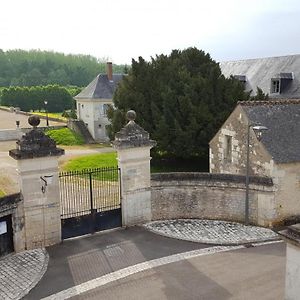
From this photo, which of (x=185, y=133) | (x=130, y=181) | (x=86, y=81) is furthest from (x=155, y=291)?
(x=86, y=81)

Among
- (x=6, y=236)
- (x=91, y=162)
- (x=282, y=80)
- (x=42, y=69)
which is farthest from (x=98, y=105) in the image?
(x=42, y=69)

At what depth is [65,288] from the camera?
972 cm

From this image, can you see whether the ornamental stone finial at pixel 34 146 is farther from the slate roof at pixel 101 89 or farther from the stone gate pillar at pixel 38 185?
the slate roof at pixel 101 89

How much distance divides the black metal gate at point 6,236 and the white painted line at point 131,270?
275 centimetres

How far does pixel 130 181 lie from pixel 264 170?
4.82 metres

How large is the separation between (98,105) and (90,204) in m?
26.4

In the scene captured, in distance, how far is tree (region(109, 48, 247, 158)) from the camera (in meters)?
22.5

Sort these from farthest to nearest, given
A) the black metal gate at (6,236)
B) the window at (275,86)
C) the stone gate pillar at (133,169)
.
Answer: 1. the window at (275,86)
2. the stone gate pillar at (133,169)
3. the black metal gate at (6,236)

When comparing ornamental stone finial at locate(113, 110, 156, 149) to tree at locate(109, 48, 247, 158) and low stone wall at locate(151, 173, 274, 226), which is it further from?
tree at locate(109, 48, 247, 158)

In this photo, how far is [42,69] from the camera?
332 ft

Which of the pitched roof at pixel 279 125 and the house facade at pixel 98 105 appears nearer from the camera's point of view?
the pitched roof at pixel 279 125

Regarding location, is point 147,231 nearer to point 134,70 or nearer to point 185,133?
point 185,133

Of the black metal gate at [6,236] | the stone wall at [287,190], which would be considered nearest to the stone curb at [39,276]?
the black metal gate at [6,236]

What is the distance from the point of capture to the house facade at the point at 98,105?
39.7 m
